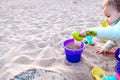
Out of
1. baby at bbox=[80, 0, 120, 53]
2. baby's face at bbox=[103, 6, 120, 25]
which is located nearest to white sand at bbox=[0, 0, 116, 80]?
baby at bbox=[80, 0, 120, 53]

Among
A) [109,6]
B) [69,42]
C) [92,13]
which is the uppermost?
[109,6]

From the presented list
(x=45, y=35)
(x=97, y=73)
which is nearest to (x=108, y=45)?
(x=97, y=73)

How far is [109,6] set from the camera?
1922mm

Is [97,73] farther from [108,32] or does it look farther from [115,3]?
[115,3]

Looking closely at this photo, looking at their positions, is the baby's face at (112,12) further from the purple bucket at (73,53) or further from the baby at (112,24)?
the purple bucket at (73,53)

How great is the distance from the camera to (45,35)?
2.67m

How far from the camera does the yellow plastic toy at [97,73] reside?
1.85m

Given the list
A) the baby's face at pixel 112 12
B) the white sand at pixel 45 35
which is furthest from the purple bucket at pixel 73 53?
the baby's face at pixel 112 12

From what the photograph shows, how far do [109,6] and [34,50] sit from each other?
0.91 meters

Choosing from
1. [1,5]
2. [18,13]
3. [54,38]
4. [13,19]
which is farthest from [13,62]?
[1,5]

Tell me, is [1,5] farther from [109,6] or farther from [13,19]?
[109,6]

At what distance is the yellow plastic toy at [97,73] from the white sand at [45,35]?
5cm

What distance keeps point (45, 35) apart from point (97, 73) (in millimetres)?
1002

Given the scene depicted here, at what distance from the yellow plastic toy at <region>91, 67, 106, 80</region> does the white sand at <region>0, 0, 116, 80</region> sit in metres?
0.05
